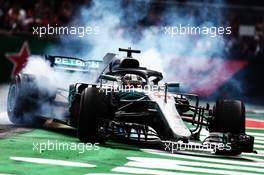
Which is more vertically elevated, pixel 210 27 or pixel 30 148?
pixel 210 27

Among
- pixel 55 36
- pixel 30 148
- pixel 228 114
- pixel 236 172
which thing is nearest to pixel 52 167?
pixel 30 148

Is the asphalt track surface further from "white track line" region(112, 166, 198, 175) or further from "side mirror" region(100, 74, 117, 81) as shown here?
"side mirror" region(100, 74, 117, 81)

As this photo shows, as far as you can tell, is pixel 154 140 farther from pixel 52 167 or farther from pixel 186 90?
pixel 186 90

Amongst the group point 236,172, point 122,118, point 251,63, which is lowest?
point 236,172

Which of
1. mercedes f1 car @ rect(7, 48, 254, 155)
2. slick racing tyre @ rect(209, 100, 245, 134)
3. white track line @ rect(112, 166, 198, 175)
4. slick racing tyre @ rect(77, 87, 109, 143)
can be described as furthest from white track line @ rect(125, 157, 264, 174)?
slick racing tyre @ rect(209, 100, 245, 134)

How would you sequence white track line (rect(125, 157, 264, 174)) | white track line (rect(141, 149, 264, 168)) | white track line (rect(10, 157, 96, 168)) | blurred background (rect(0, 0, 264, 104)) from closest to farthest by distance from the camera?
white track line (rect(10, 157, 96, 168)) → white track line (rect(125, 157, 264, 174)) → white track line (rect(141, 149, 264, 168)) → blurred background (rect(0, 0, 264, 104))

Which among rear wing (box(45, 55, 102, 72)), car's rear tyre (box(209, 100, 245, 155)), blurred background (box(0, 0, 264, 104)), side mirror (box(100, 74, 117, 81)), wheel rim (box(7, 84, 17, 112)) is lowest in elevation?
car's rear tyre (box(209, 100, 245, 155))

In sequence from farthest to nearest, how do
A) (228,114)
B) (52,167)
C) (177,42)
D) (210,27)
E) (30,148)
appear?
(177,42), (210,27), (228,114), (30,148), (52,167)

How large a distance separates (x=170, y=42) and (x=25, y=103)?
8.69 m

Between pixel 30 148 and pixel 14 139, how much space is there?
1003mm

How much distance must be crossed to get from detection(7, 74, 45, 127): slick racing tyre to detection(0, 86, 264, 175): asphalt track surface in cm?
120

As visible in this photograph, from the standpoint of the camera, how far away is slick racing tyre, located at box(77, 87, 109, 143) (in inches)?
436

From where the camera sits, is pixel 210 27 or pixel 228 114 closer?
pixel 228 114

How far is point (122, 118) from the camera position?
11664 millimetres
